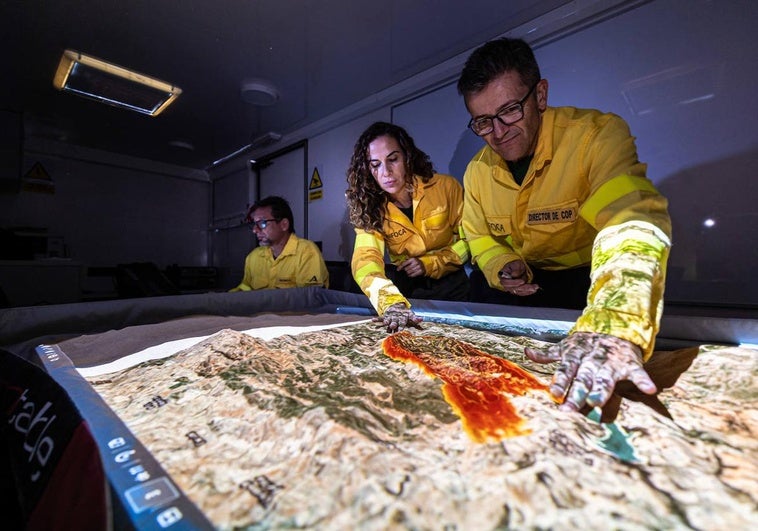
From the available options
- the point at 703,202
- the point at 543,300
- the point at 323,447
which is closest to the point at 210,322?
the point at 323,447

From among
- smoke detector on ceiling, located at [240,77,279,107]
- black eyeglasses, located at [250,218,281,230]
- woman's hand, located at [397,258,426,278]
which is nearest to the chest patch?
woman's hand, located at [397,258,426,278]

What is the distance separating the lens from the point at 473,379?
2.29 feet

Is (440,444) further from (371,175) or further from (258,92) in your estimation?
A: (258,92)

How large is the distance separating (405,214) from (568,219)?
0.82 meters

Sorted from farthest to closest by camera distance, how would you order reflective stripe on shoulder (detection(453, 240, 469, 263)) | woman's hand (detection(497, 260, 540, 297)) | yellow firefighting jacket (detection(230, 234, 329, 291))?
yellow firefighting jacket (detection(230, 234, 329, 291)) → reflective stripe on shoulder (detection(453, 240, 469, 263)) → woman's hand (detection(497, 260, 540, 297))

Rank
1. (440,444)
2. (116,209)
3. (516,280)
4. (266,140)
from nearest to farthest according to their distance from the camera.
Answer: (440,444)
(516,280)
(266,140)
(116,209)

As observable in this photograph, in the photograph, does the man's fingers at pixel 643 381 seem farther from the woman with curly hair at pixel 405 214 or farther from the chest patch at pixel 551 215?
the woman with curly hair at pixel 405 214

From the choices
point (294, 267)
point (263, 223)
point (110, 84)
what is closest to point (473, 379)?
point (294, 267)

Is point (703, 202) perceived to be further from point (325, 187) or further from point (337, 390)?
point (325, 187)

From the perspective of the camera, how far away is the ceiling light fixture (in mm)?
2311

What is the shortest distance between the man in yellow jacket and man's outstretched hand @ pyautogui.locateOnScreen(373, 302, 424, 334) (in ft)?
1.48

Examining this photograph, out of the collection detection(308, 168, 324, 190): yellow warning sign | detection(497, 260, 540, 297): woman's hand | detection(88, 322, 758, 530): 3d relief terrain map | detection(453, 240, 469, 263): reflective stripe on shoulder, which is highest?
detection(308, 168, 324, 190): yellow warning sign

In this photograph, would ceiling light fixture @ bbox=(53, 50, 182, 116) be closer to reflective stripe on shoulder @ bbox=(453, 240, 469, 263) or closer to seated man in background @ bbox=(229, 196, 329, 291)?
seated man in background @ bbox=(229, 196, 329, 291)

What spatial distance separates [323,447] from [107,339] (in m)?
1.01
